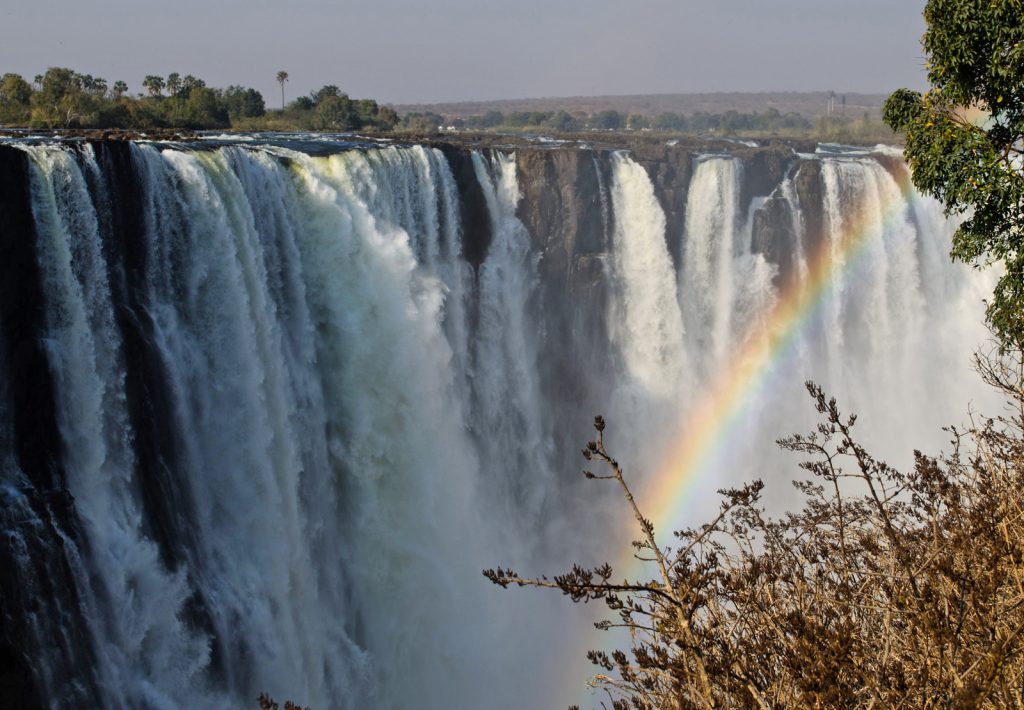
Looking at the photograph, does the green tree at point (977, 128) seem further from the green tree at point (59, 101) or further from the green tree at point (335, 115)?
the green tree at point (335, 115)

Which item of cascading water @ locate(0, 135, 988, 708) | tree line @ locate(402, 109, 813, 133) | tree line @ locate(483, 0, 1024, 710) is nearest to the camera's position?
tree line @ locate(483, 0, 1024, 710)

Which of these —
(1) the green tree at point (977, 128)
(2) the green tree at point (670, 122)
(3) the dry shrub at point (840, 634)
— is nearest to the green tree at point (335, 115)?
(1) the green tree at point (977, 128)

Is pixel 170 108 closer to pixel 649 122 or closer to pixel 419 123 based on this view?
pixel 419 123

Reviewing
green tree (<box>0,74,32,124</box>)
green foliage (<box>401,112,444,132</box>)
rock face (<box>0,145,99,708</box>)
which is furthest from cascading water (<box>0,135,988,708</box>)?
green foliage (<box>401,112,444,132</box>)

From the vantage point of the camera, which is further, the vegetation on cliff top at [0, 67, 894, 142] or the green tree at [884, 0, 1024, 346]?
the vegetation on cliff top at [0, 67, 894, 142]

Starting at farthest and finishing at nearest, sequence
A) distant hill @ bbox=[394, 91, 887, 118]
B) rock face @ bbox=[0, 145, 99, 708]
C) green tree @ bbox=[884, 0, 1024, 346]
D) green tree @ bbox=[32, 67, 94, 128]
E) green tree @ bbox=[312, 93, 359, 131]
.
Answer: distant hill @ bbox=[394, 91, 887, 118] < green tree @ bbox=[312, 93, 359, 131] < green tree @ bbox=[32, 67, 94, 128] < rock face @ bbox=[0, 145, 99, 708] < green tree @ bbox=[884, 0, 1024, 346]

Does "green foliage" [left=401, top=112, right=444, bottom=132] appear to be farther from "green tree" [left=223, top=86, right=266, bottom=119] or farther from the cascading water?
the cascading water

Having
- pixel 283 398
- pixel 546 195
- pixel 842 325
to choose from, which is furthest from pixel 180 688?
pixel 842 325
